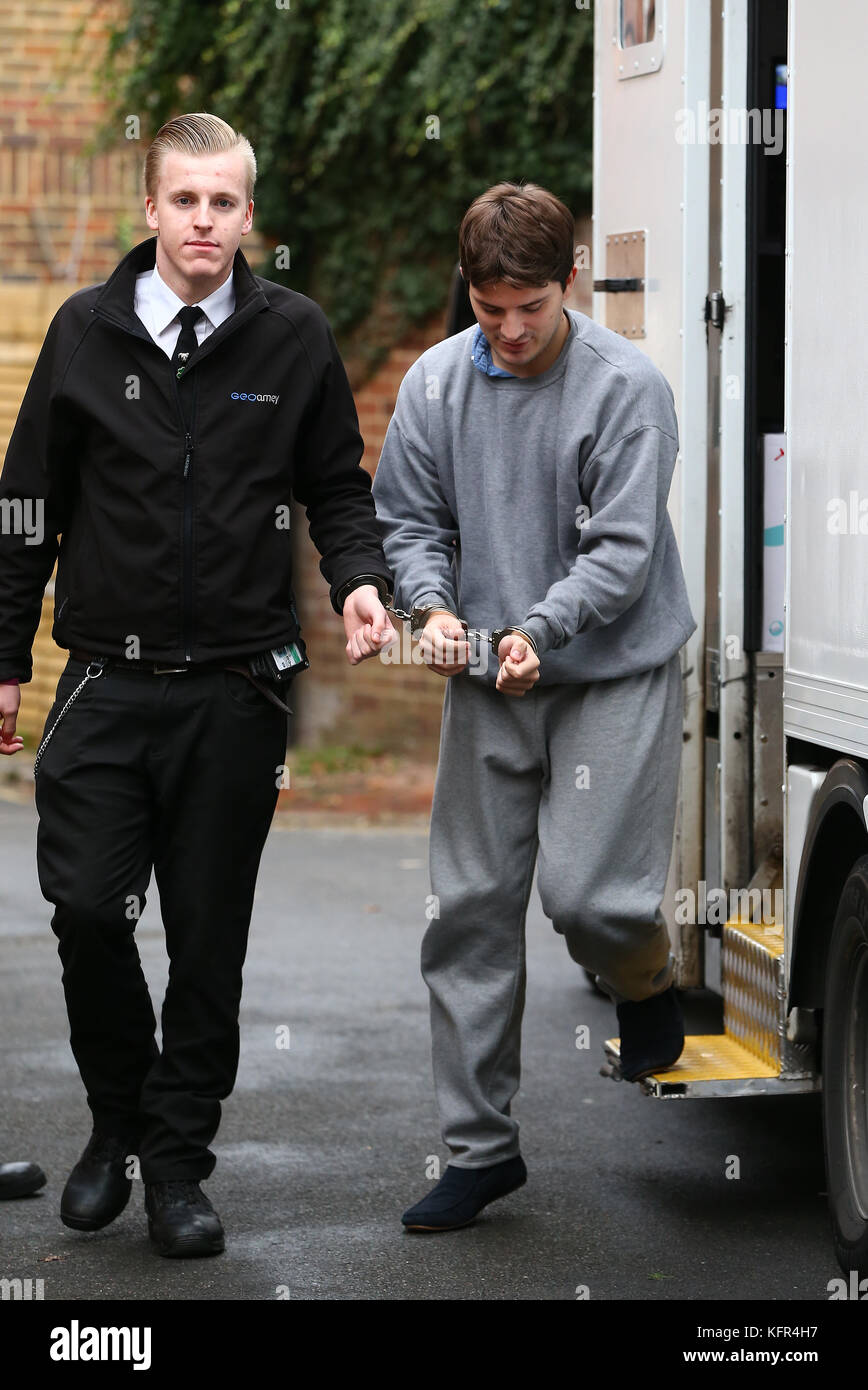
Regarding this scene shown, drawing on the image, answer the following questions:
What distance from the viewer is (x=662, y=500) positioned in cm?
393

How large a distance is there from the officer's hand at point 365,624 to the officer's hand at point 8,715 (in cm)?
67

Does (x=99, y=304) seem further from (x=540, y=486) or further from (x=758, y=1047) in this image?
(x=758, y=1047)

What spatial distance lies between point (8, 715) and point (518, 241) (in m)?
1.35

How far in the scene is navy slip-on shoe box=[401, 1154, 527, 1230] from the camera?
13.5 feet

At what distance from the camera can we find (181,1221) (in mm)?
3934

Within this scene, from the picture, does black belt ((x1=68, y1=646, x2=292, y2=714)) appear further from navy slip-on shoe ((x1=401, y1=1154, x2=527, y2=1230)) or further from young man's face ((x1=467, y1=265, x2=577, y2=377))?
navy slip-on shoe ((x1=401, y1=1154, x2=527, y2=1230))

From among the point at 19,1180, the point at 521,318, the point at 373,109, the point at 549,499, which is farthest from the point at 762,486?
the point at 373,109

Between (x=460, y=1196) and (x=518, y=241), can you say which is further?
(x=460, y=1196)

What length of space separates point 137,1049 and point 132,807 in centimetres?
51

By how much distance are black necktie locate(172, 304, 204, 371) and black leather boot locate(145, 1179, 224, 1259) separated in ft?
5.24

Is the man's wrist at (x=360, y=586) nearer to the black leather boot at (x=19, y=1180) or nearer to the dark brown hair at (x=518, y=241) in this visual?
the dark brown hair at (x=518, y=241)

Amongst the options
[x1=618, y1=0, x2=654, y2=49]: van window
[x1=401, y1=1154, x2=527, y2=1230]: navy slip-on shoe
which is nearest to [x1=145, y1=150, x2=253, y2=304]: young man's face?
[x1=618, y1=0, x2=654, y2=49]: van window

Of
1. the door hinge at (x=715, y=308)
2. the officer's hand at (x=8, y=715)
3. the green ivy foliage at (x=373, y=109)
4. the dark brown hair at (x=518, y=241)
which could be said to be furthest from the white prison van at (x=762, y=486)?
the green ivy foliage at (x=373, y=109)

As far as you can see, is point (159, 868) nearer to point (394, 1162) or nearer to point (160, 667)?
point (160, 667)
